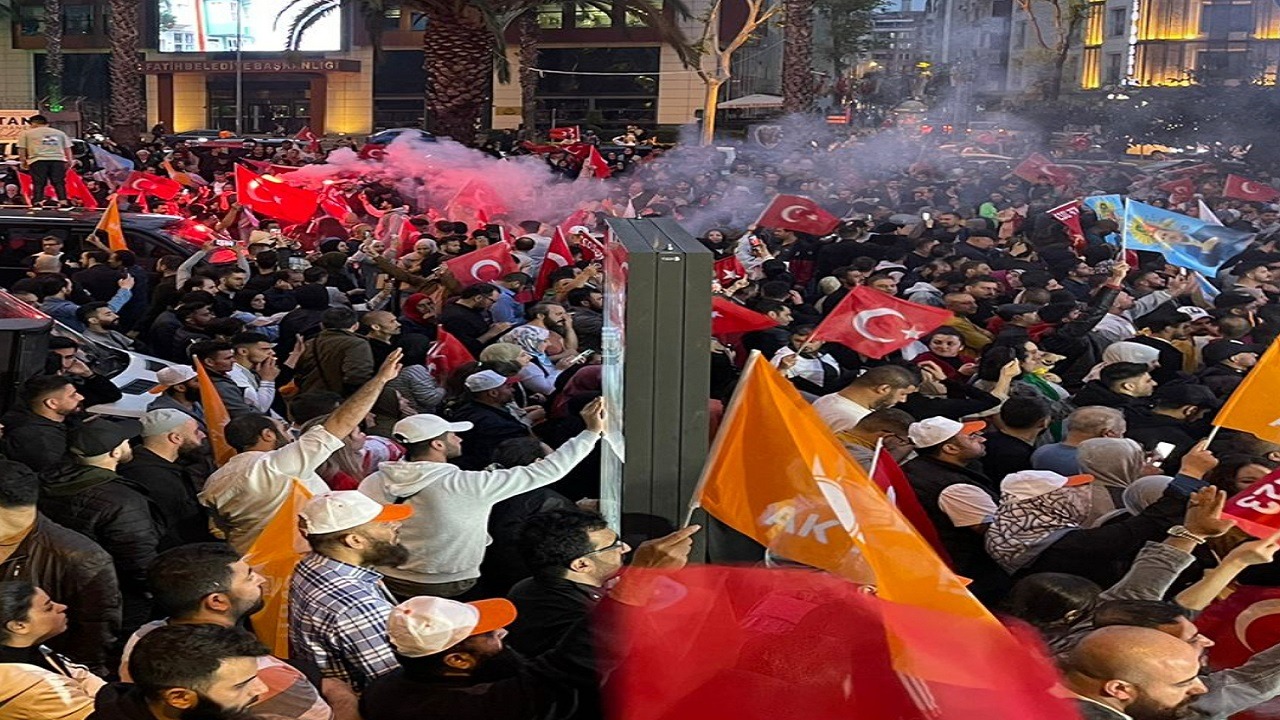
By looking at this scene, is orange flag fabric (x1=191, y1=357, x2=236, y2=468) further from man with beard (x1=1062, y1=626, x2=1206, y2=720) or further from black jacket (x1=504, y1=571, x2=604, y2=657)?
man with beard (x1=1062, y1=626, x2=1206, y2=720)

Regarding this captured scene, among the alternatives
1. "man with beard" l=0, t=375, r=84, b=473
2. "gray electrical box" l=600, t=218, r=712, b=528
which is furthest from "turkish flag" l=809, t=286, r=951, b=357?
"man with beard" l=0, t=375, r=84, b=473

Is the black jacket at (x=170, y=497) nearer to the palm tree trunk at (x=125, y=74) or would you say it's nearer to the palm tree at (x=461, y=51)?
the palm tree at (x=461, y=51)

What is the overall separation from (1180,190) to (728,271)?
40.0ft

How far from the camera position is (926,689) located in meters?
3.41

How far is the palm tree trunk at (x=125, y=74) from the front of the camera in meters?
32.1

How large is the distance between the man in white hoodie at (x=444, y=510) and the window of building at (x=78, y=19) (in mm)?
51157

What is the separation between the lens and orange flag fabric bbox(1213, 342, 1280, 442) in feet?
18.3

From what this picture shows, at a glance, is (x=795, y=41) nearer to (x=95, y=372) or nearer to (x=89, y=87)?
(x=95, y=372)

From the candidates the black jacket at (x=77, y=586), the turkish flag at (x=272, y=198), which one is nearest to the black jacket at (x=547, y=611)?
the black jacket at (x=77, y=586)

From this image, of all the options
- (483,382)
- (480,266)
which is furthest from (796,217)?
(483,382)

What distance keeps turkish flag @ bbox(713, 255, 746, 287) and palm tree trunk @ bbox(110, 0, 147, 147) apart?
2371cm

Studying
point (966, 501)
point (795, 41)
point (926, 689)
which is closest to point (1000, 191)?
point (795, 41)

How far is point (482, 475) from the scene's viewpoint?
5371mm

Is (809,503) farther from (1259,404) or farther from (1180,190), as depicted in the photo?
(1180,190)
